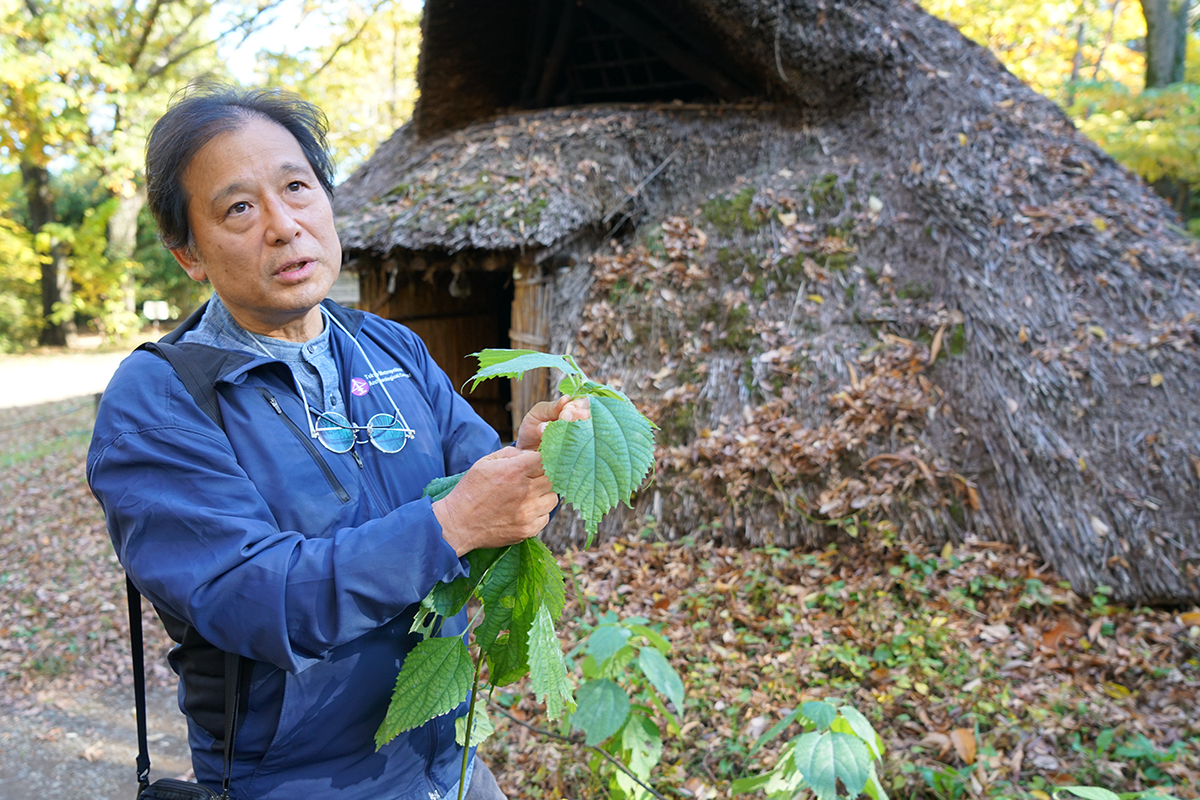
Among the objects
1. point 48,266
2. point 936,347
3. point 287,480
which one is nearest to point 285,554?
point 287,480

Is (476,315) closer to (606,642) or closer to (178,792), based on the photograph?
(606,642)

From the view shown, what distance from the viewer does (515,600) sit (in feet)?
4.29

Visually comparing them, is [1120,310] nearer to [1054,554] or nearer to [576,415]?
[1054,554]

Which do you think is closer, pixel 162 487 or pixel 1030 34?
pixel 162 487

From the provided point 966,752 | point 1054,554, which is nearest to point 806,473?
point 1054,554

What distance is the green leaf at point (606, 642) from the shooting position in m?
2.10

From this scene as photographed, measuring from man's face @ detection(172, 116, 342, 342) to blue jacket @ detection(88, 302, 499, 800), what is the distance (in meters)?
0.16

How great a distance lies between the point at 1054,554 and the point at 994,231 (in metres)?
2.38

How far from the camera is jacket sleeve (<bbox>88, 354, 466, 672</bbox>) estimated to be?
107 centimetres

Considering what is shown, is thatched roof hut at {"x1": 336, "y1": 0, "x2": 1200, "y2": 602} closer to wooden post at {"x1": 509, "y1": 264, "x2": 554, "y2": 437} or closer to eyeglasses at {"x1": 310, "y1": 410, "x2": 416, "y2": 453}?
wooden post at {"x1": 509, "y1": 264, "x2": 554, "y2": 437}

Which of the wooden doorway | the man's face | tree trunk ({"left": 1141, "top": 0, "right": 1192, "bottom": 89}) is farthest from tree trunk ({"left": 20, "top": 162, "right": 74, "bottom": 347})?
tree trunk ({"left": 1141, "top": 0, "right": 1192, "bottom": 89})

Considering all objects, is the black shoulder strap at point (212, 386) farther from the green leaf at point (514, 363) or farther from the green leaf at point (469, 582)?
the green leaf at point (514, 363)

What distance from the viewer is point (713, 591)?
174 inches

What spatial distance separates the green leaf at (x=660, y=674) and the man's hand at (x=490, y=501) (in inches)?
42.9
